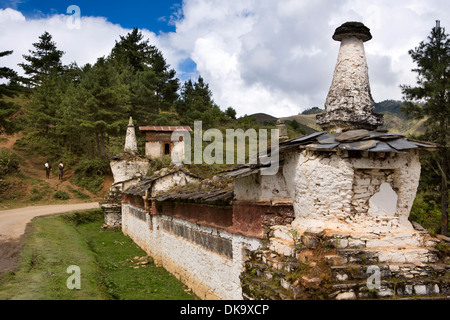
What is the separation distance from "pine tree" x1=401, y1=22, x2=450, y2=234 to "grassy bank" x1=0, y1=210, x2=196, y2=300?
1621 centimetres

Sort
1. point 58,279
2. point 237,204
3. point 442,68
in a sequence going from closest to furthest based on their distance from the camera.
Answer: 1. point 237,204
2. point 58,279
3. point 442,68

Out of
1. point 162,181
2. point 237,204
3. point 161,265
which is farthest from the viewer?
point 162,181

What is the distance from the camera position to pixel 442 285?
493 cm

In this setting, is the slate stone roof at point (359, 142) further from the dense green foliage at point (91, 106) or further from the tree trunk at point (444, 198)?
the dense green foliage at point (91, 106)

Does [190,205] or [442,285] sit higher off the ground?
[190,205]

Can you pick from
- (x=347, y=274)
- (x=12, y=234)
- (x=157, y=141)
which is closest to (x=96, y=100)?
(x=157, y=141)

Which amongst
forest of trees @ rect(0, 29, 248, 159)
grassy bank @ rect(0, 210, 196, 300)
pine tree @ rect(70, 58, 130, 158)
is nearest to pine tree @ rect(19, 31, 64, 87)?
forest of trees @ rect(0, 29, 248, 159)

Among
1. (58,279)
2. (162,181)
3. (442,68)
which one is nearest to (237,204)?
(58,279)

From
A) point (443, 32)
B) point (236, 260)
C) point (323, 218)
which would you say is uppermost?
point (443, 32)

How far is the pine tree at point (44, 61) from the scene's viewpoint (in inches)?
2143

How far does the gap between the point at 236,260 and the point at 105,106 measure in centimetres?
3056

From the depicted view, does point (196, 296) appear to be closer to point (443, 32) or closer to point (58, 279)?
point (58, 279)

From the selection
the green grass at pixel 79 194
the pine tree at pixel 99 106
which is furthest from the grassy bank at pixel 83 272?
the pine tree at pixel 99 106

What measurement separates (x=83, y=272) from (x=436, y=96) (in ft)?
69.6
